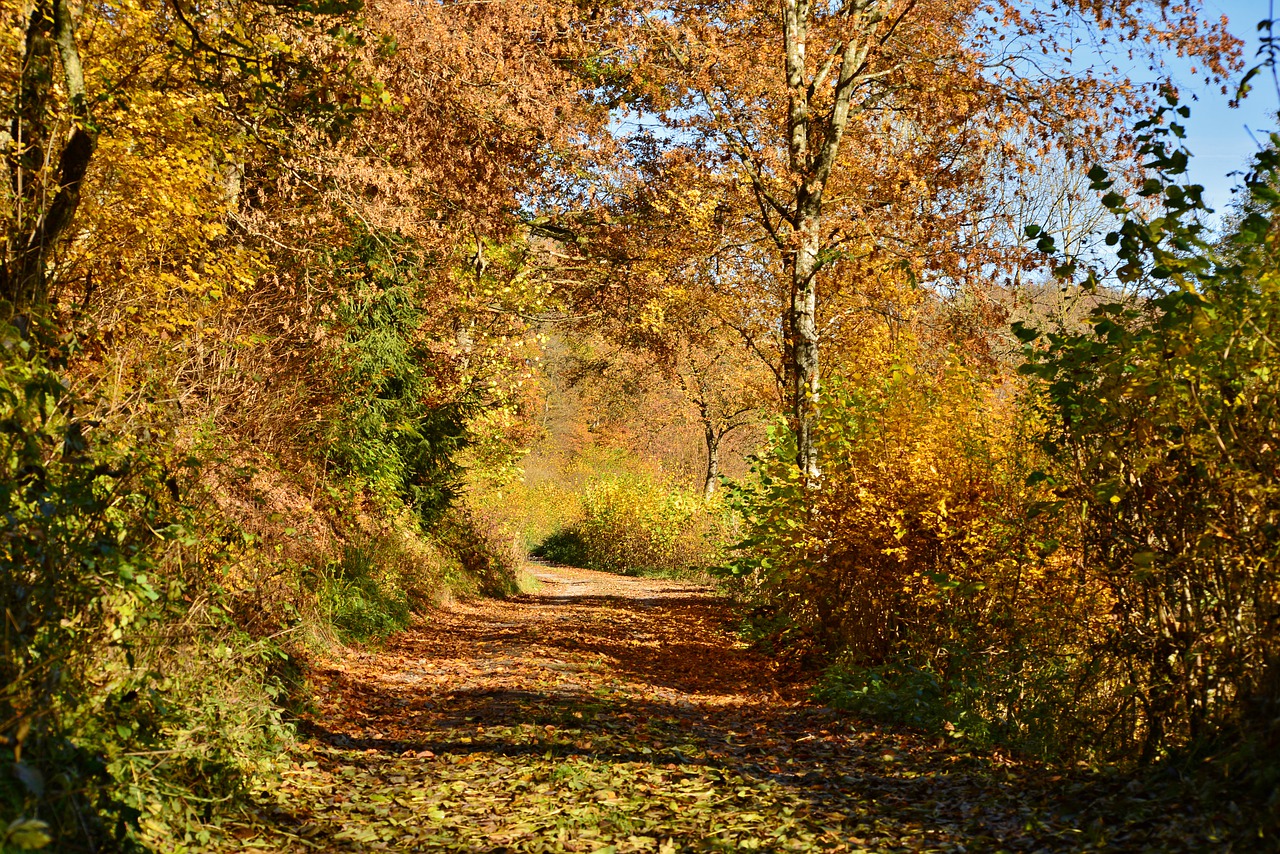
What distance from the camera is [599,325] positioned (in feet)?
67.7

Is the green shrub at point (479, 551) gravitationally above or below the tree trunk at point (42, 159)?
below

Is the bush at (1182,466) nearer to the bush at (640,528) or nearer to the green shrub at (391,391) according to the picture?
the green shrub at (391,391)

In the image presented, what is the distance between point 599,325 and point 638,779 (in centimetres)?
1544

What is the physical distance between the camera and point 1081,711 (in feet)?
19.1

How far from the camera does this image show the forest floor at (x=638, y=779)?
4742 mm

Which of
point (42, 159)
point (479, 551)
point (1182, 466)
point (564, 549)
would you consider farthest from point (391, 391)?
point (564, 549)

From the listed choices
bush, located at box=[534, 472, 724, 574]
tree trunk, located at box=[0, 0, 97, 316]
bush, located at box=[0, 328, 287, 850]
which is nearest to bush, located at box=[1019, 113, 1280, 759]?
bush, located at box=[0, 328, 287, 850]

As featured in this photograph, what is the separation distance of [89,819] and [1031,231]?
5136mm

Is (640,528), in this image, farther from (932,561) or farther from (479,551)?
(932,561)

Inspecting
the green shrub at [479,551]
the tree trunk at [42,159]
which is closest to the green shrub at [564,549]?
the green shrub at [479,551]

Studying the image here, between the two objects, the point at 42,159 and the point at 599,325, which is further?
the point at 599,325

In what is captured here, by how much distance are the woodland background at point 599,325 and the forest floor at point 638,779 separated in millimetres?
378

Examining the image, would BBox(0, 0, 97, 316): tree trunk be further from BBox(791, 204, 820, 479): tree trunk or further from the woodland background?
BBox(791, 204, 820, 479): tree trunk

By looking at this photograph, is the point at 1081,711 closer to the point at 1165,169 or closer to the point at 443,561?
the point at 1165,169
